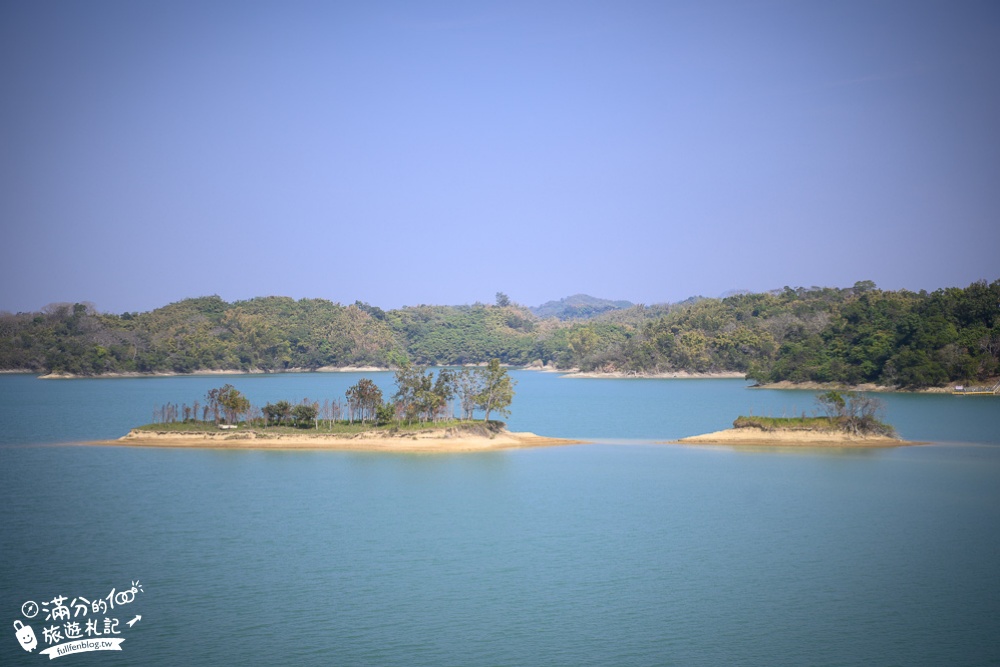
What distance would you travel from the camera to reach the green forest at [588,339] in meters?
83.4

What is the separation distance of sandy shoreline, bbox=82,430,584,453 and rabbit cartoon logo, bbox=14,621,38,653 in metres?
25.5

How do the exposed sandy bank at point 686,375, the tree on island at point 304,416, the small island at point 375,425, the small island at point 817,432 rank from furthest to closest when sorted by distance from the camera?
1. the exposed sandy bank at point 686,375
2. the tree on island at point 304,416
3. the small island at point 817,432
4. the small island at point 375,425

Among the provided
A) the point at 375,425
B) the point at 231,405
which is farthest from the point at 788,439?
the point at 231,405

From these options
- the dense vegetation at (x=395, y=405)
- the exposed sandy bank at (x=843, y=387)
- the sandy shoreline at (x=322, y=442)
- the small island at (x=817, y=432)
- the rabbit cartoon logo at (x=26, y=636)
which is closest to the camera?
the rabbit cartoon logo at (x=26, y=636)

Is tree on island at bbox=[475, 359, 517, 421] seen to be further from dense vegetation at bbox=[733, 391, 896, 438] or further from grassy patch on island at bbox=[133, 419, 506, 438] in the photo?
dense vegetation at bbox=[733, 391, 896, 438]

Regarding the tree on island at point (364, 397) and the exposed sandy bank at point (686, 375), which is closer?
the tree on island at point (364, 397)

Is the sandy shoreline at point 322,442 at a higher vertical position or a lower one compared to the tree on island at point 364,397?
lower

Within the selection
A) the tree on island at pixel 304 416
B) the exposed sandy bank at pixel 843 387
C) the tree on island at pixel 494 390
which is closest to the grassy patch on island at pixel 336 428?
the tree on island at pixel 304 416

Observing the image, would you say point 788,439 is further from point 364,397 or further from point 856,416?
point 364,397

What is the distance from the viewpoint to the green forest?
83438mm

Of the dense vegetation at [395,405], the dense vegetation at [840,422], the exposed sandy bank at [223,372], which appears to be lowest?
the dense vegetation at [840,422]

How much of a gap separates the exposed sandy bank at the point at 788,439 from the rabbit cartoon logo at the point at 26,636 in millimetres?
35419

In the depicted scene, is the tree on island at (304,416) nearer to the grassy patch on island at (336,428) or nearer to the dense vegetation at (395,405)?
the dense vegetation at (395,405)

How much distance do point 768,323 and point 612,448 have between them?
89857 mm
